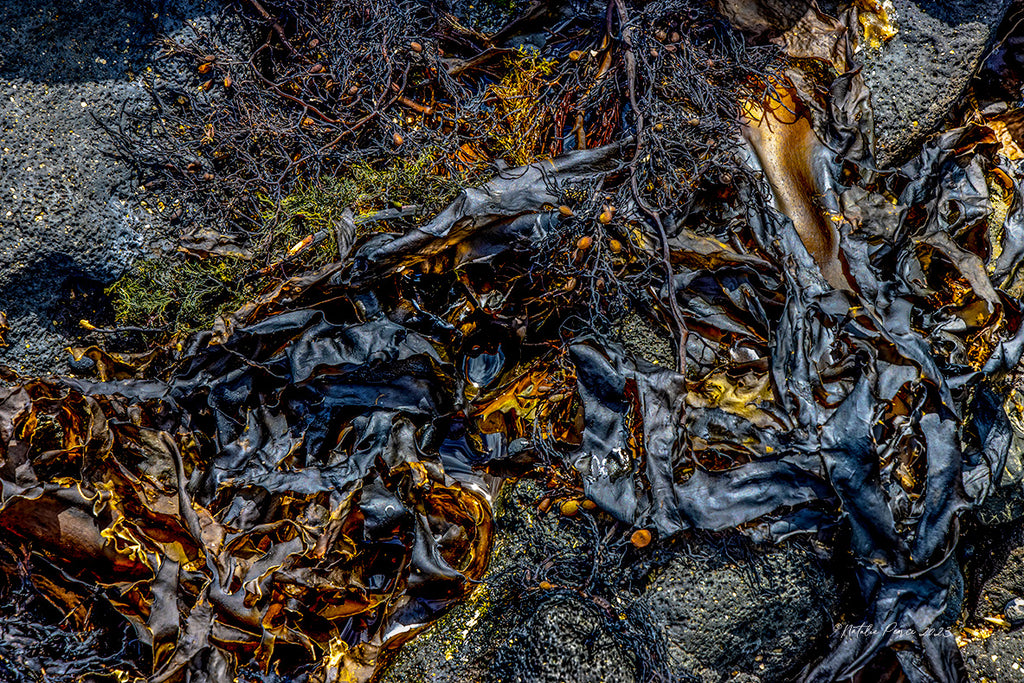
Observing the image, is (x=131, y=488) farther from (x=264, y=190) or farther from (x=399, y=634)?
(x=264, y=190)

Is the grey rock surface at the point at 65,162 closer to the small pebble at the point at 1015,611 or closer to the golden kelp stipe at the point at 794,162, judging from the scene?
the golden kelp stipe at the point at 794,162

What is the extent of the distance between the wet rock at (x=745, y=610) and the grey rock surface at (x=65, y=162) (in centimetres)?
202

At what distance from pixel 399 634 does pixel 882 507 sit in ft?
4.58

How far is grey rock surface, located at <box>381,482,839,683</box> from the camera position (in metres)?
1.83

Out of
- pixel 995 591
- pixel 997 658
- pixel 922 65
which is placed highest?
pixel 922 65

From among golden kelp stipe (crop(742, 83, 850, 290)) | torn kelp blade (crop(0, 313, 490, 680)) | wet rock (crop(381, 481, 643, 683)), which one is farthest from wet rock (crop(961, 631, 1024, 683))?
torn kelp blade (crop(0, 313, 490, 680))

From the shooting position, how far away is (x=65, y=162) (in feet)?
6.90

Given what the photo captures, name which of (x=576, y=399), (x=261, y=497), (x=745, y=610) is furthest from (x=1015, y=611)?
(x=261, y=497)

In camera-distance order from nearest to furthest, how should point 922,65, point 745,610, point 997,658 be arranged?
point 745,610 < point 997,658 < point 922,65

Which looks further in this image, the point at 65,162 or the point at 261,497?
the point at 65,162

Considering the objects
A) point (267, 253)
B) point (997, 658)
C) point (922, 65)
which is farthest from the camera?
point (922, 65)

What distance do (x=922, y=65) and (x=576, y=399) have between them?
65.0 inches

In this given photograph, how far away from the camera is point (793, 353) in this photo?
6.20 ft

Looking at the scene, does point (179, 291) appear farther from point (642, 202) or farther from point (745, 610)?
point (745, 610)
